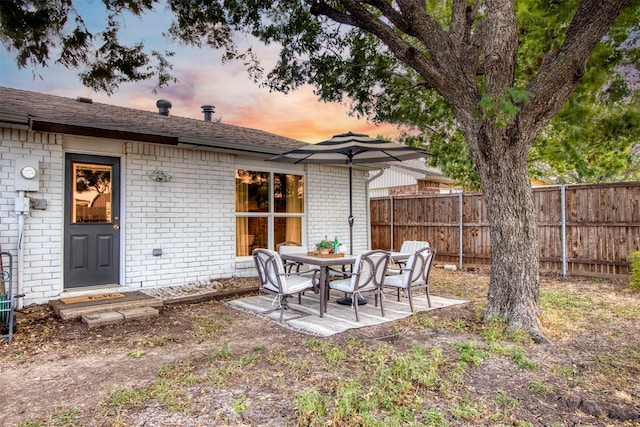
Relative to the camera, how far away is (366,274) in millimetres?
4895

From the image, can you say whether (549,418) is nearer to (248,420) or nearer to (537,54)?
(248,420)

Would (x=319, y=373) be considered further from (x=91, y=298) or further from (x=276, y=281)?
(x=91, y=298)

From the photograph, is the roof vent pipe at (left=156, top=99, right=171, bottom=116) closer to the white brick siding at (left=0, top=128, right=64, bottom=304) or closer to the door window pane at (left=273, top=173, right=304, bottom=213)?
the door window pane at (left=273, top=173, right=304, bottom=213)

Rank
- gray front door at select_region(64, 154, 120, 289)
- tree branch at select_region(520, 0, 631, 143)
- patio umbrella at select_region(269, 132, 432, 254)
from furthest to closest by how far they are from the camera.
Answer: patio umbrella at select_region(269, 132, 432, 254) → gray front door at select_region(64, 154, 120, 289) → tree branch at select_region(520, 0, 631, 143)

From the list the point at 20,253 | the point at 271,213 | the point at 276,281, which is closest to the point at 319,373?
the point at 276,281

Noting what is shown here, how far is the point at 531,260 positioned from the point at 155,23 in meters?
6.43

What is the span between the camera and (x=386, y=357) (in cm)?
359

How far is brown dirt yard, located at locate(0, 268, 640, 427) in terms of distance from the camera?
102 inches

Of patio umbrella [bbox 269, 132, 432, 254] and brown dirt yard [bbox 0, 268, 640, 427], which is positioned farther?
patio umbrella [bbox 269, 132, 432, 254]

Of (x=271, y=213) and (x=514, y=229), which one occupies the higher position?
(x=271, y=213)

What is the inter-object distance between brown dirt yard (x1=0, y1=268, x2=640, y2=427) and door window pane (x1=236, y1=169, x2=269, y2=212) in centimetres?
303

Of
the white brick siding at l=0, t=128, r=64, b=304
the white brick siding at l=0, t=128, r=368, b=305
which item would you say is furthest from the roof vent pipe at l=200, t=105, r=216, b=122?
the white brick siding at l=0, t=128, r=64, b=304

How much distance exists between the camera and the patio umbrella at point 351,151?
234 inches

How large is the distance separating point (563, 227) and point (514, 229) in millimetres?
4801
